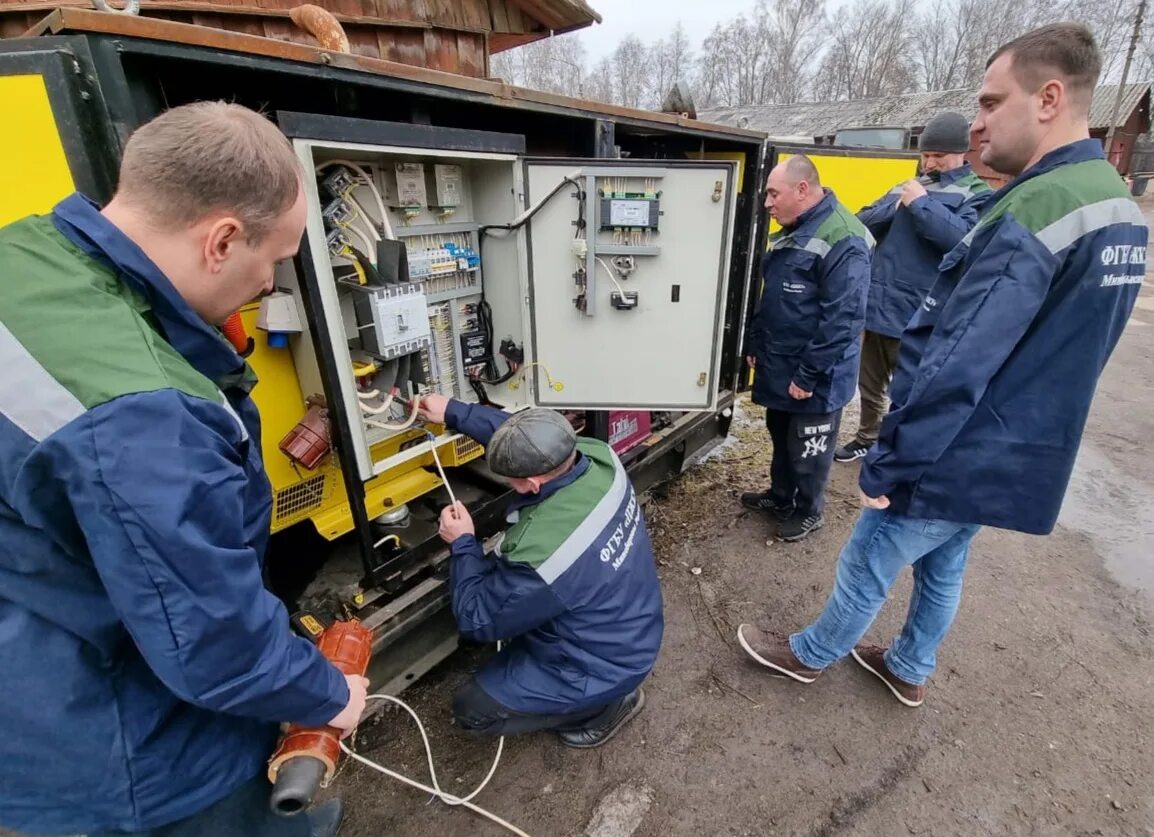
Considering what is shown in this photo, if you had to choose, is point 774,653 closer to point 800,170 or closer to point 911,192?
point 800,170

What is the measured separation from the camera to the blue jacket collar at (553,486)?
1.91 m

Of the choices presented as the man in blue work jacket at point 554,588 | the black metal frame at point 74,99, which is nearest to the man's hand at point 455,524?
the man in blue work jacket at point 554,588

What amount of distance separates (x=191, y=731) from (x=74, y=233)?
944 mm

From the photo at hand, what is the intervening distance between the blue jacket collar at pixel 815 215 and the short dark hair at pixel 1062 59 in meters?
1.45

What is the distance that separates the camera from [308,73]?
5.23 ft

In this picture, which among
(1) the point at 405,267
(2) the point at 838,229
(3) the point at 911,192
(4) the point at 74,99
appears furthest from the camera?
(3) the point at 911,192

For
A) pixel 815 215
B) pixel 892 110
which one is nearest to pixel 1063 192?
pixel 815 215

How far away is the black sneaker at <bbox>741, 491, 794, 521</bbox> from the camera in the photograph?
3623mm

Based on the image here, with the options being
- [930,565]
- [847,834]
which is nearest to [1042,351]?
[930,565]

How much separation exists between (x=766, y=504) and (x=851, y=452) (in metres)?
1.21

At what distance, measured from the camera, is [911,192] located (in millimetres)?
3541

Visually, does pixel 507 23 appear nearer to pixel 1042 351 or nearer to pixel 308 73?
pixel 308 73

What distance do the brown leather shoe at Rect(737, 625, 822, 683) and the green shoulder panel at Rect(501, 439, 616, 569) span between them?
1158 millimetres

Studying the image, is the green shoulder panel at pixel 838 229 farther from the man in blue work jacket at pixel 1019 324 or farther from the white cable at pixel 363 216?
the white cable at pixel 363 216
